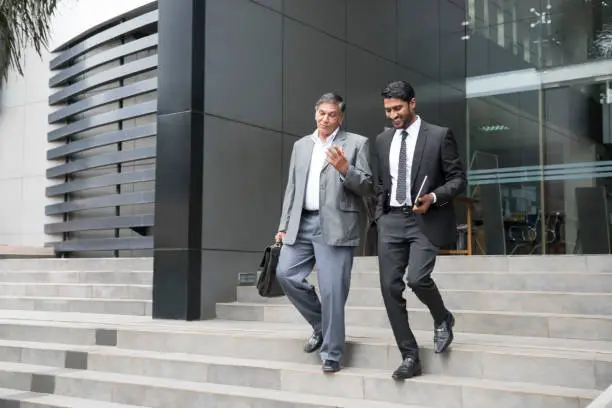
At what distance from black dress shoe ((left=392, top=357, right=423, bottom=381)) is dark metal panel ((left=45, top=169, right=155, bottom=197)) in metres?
6.86

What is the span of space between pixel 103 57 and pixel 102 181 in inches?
82.6

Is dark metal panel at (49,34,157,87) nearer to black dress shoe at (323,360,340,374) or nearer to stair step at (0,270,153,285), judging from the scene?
stair step at (0,270,153,285)

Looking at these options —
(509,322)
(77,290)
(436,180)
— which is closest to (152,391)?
(436,180)

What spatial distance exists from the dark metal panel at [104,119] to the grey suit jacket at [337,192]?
6.28 m

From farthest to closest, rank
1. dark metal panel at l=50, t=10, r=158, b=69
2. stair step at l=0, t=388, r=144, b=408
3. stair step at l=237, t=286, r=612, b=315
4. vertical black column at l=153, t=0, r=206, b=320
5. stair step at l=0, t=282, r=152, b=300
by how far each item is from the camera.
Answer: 1. dark metal panel at l=50, t=10, r=158, b=69
2. stair step at l=0, t=282, r=152, b=300
3. vertical black column at l=153, t=0, r=206, b=320
4. stair step at l=237, t=286, r=612, b=315
5. stair step at l=0, t=388, r=144, b=408

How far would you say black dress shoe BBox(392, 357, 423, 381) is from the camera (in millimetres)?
4570

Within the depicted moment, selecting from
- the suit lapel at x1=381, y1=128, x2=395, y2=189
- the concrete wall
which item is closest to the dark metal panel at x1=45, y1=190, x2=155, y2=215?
the concrete wall

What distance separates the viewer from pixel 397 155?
465 centimetres

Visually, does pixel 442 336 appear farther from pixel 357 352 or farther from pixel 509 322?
pixel 509 322

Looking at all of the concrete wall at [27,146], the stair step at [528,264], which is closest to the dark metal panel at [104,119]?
the concrete wall at [27,146]

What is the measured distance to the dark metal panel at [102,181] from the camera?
10.9 meters

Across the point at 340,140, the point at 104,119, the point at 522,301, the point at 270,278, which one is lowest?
the point at 522,301

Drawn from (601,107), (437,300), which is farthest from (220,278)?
(601,107)

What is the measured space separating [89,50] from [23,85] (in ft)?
8.24
